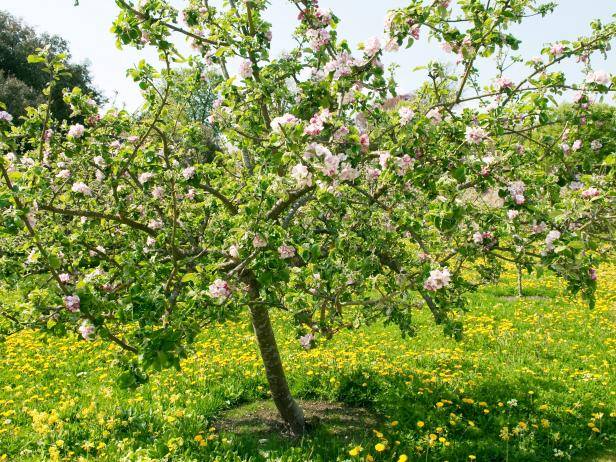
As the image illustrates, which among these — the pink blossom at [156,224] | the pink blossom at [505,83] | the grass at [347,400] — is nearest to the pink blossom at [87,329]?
the grass at [347,400]

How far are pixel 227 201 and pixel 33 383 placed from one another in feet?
10.8

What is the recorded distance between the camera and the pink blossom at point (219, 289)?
8.89 ft

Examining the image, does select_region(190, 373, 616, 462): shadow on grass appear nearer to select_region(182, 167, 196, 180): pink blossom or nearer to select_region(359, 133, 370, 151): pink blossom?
select_region(182, 167, 196, 180): pink blossom

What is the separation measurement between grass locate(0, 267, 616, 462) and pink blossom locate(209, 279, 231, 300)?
1226 millimetres

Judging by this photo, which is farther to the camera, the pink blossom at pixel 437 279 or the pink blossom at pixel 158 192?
the pink blossom at pixel 158 192

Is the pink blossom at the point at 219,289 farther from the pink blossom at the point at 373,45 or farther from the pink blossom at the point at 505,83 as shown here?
the pink blossom at the point at 505,83

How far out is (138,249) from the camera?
346 centimetres

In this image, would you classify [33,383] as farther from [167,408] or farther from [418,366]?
[418,366]

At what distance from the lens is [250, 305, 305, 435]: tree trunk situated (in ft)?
14.1

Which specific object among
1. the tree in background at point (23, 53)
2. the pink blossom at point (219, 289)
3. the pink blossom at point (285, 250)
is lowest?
the pink blossom at point (219, 289)

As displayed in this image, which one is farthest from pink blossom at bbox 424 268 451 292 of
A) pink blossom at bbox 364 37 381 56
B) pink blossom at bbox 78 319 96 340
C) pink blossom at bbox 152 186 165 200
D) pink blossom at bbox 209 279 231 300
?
pink blossom at bbox 152 186 165 200

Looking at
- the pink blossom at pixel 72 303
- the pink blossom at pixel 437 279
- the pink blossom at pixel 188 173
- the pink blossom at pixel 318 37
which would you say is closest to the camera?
the pink blossom at pixel 72 303

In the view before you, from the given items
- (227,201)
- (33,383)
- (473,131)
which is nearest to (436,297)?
(473,131)

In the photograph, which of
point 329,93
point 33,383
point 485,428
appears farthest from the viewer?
point 33,383
